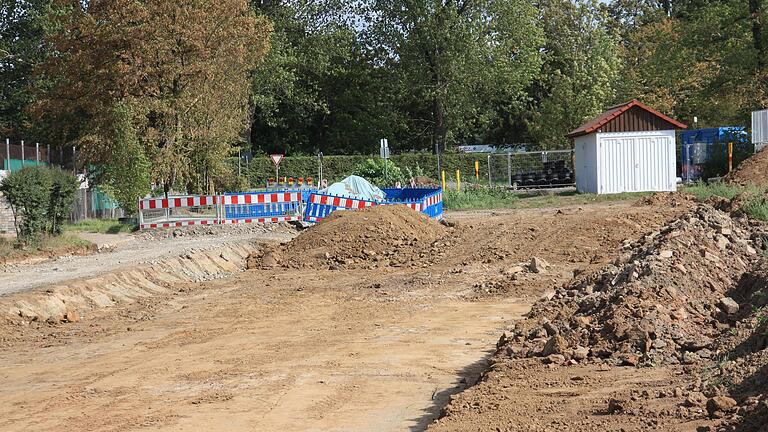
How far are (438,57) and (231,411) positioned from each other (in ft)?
159

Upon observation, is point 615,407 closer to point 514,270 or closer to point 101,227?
point 514,270

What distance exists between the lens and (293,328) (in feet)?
49.7

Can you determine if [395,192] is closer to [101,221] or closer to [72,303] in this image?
[101,221]

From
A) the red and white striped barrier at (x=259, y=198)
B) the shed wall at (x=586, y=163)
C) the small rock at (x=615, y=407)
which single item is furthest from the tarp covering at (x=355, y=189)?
the small rock at (x=615, y=407)

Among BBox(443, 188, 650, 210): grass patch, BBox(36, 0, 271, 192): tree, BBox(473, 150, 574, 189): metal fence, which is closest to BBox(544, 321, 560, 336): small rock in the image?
BBox(36, 0, 271, 192): tree

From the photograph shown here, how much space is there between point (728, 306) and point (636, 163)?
3135 cm

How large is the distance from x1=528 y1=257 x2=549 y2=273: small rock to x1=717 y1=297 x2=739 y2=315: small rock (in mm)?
9307

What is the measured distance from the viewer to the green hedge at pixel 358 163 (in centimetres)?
5425

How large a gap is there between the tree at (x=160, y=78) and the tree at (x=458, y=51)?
19891 millimetres

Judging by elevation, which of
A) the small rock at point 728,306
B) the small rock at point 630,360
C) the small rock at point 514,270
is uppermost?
the small rock at point 728,306

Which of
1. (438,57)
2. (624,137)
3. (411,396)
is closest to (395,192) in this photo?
(624,137)

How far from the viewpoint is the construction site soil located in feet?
25.8

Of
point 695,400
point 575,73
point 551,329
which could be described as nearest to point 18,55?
point 575,73

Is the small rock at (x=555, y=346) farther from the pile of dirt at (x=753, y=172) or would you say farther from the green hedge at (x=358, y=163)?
the green hedge at (x=358, y=163)
